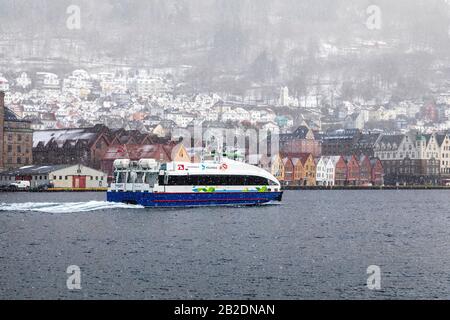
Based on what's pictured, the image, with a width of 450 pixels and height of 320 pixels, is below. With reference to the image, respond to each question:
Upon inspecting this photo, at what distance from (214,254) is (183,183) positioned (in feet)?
89.5

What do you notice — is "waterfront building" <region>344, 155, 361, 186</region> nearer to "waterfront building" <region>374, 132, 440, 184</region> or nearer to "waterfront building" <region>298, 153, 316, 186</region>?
"waterfront building" <region>298, 153, 316, 186</region>

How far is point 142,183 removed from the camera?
67.2 meters

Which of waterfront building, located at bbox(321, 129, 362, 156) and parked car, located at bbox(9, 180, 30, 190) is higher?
waterfront building, located at bbox(321, 129, 362, 156)

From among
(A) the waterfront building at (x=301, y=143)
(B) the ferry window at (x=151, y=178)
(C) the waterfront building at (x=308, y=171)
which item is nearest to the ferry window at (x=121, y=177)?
(B) the ferry window at (x=151, y=178)

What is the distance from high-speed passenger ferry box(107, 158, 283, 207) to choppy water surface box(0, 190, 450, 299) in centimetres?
163

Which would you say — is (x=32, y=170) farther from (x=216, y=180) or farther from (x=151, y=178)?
(x=216, y=180)

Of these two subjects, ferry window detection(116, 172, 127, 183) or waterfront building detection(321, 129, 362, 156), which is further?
waterfront building detection(321, 129, 362, 156)

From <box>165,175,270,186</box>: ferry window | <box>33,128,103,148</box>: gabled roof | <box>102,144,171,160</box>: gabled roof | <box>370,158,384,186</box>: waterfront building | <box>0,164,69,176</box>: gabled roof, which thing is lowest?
<box>370,158,384,186</box>: waterfront building

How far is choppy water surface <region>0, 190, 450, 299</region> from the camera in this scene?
30453 millimetres

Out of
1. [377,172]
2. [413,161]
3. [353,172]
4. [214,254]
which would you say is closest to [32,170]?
[353,172]

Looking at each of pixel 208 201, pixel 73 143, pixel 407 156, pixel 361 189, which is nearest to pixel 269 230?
pixel 208 201

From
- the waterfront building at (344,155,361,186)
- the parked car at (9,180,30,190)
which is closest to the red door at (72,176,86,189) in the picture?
the parked car at (9,180,30,190)
